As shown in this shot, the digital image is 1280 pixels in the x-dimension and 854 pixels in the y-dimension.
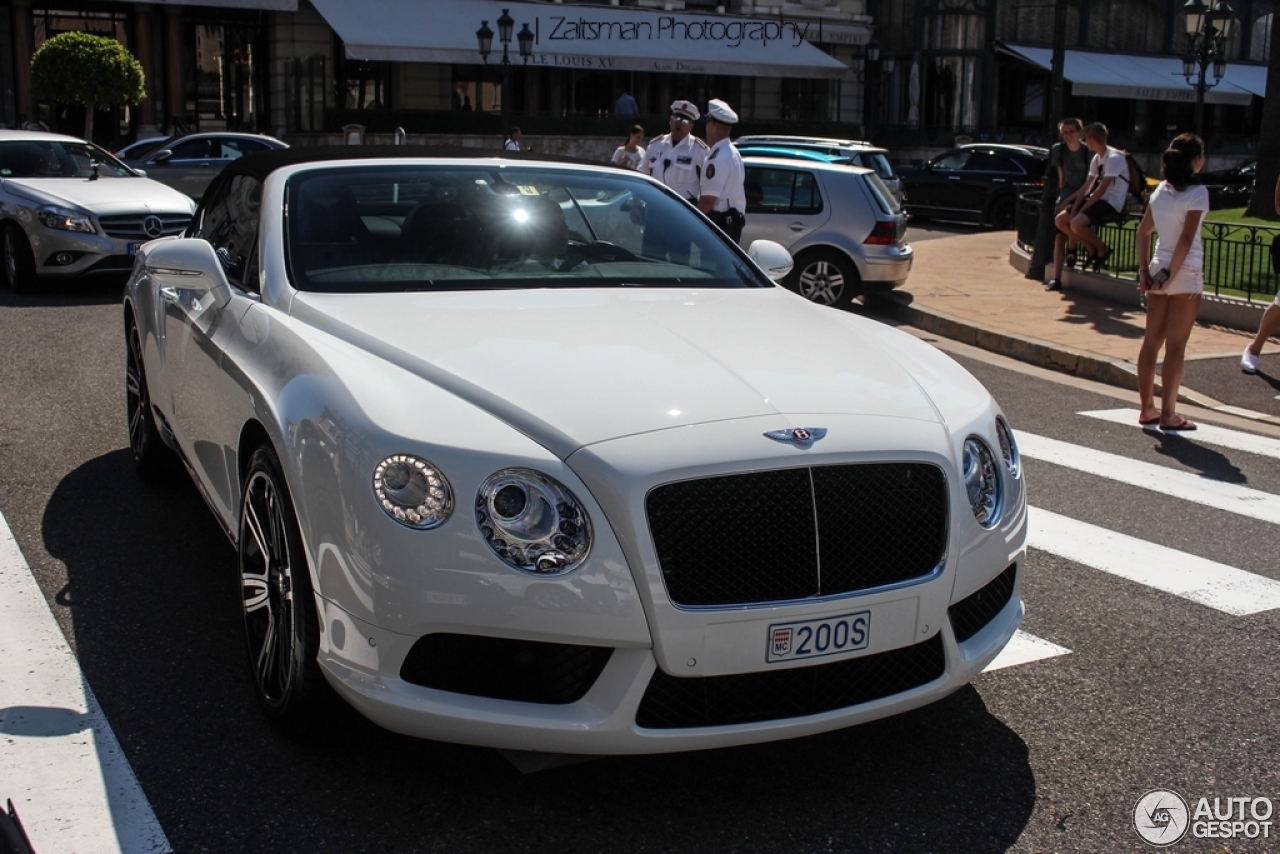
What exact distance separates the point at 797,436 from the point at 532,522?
2.21 feet

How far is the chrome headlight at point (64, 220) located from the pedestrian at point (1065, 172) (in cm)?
986

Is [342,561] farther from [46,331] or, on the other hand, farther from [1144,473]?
[46,331]

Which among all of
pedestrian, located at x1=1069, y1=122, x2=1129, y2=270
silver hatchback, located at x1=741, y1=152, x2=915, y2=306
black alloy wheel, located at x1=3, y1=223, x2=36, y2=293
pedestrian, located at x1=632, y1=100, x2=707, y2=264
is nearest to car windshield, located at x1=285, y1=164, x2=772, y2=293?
pedestrian, located at x1=632, y1=100, x2=707, y2=264

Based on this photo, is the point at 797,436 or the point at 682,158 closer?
the point at 797,436

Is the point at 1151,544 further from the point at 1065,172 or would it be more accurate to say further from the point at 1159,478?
the point at 1065,172

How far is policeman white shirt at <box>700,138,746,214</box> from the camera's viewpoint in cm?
1193

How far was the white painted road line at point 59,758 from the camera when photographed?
3232 millimetres

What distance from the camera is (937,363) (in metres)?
4.25

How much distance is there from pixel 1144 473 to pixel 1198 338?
515cm

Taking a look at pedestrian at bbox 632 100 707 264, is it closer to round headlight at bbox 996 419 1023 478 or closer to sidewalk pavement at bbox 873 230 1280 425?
sidewalk pavement at bbox 873 230 1280 425

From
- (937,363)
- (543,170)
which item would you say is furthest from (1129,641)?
(543,170)

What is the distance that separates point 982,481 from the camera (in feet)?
12.1

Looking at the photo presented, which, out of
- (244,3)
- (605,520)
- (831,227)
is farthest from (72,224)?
(244,3)

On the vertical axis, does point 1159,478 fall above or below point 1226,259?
below
